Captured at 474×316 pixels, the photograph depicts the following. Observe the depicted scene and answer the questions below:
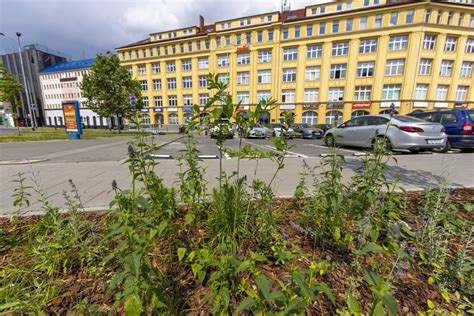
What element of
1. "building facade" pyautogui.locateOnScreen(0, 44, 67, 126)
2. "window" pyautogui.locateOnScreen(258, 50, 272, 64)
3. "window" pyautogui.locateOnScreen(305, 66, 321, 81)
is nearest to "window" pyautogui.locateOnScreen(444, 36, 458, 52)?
"window" pyautogui.locateOnScreen(305, 66, 321, 81)

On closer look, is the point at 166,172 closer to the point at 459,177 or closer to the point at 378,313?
the point at 378,313

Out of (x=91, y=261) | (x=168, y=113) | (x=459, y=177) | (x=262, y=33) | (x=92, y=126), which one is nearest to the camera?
(x=91, y=261)

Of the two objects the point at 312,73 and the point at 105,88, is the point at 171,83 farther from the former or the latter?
the point at 312,73

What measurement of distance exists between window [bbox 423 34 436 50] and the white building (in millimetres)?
65741

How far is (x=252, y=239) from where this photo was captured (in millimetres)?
2184

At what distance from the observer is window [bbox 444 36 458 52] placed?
1185 inches

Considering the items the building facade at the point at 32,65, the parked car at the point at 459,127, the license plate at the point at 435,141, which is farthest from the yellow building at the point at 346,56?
the building facade at the point at 32,65

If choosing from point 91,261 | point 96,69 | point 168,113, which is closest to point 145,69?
point 168,113

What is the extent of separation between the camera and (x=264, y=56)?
3647 centimetres

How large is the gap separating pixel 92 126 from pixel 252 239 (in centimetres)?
6533

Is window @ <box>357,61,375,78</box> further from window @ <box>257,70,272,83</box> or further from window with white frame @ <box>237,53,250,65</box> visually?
window with white frame @ <box>237,53,250,65</box>

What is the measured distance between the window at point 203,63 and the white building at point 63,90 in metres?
29.7

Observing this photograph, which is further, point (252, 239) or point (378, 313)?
point (252, 239)

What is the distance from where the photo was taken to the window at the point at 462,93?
31.1 metres
